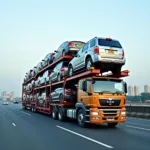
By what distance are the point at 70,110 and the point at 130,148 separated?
754 centimetres

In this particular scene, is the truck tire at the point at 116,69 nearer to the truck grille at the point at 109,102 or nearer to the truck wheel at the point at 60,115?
the truck grille at the point at 109,102

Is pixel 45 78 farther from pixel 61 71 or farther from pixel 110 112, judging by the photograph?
pixel 110 112

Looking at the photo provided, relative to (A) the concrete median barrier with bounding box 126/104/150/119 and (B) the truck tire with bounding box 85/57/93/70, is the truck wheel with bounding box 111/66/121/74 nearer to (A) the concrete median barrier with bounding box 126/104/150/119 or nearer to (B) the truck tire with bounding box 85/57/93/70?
(B) the truck tire with bounding box 85/57/93/70

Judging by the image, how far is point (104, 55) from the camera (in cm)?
1192

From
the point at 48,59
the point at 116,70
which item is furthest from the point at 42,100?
the point at 116,70

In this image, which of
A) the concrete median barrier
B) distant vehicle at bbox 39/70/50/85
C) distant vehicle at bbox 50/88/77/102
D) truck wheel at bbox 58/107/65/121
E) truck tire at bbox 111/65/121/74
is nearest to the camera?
truck tire at bbox 111/65/121/74

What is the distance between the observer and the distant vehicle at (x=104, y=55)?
1193cm

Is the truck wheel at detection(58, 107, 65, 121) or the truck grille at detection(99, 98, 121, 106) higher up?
the truck grille at detection(99, 98, 121, 106)

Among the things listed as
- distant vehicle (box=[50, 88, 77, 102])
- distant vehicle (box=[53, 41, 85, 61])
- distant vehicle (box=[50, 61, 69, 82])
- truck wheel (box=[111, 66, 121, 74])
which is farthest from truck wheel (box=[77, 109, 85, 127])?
distant vehicle (box=[53, 41, 85, 61])

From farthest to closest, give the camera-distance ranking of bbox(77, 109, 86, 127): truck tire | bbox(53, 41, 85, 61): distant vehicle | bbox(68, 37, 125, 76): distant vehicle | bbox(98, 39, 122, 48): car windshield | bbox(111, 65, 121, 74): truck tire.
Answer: bbox(53, 41, 85, 61): distant vehicle
bbox(111, 65, 121, 74): truck tire
bbox(98, 39, 122, 48): car windshield
bbox(77, 109, 86, 127): truck tire
bbox(68, 37, 125, 76): distant vehicle

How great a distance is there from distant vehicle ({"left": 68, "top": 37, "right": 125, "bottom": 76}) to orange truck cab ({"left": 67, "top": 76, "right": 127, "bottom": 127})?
0.77m

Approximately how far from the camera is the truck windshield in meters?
11.7

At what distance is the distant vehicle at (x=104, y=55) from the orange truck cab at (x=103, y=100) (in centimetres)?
77

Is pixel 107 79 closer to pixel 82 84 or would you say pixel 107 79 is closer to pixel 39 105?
pixel 82 84
